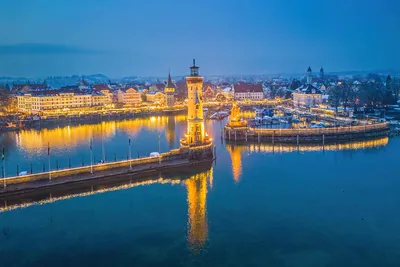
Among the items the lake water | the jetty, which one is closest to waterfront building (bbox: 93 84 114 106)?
the jetty

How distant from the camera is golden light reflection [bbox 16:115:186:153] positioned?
1423 inches

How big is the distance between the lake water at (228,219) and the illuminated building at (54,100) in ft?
96.8

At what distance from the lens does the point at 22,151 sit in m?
32.9

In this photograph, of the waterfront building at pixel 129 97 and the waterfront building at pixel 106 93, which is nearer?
the waterfront building at pixel 106 93

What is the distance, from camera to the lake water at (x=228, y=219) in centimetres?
1504

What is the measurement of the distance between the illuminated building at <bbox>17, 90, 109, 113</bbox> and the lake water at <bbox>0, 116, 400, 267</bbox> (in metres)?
29.5

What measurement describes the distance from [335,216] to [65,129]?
34229 mm

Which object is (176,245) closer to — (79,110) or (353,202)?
(353,202)

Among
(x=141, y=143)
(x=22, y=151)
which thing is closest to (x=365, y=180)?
(x=141, y=143)

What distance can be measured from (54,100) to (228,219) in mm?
47244

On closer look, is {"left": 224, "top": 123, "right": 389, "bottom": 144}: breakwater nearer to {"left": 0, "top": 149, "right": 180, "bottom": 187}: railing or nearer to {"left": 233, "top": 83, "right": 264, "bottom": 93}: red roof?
{"left": 0, "top": 149, "right": 180, "bottom": 187}: railing

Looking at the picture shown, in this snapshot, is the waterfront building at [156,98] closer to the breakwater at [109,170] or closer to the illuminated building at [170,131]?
the illuminated building at [170,131]

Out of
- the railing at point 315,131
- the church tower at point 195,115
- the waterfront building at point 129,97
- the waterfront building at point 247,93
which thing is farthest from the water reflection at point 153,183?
the waterfront building at point 247,93

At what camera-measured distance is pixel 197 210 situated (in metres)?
19.7
